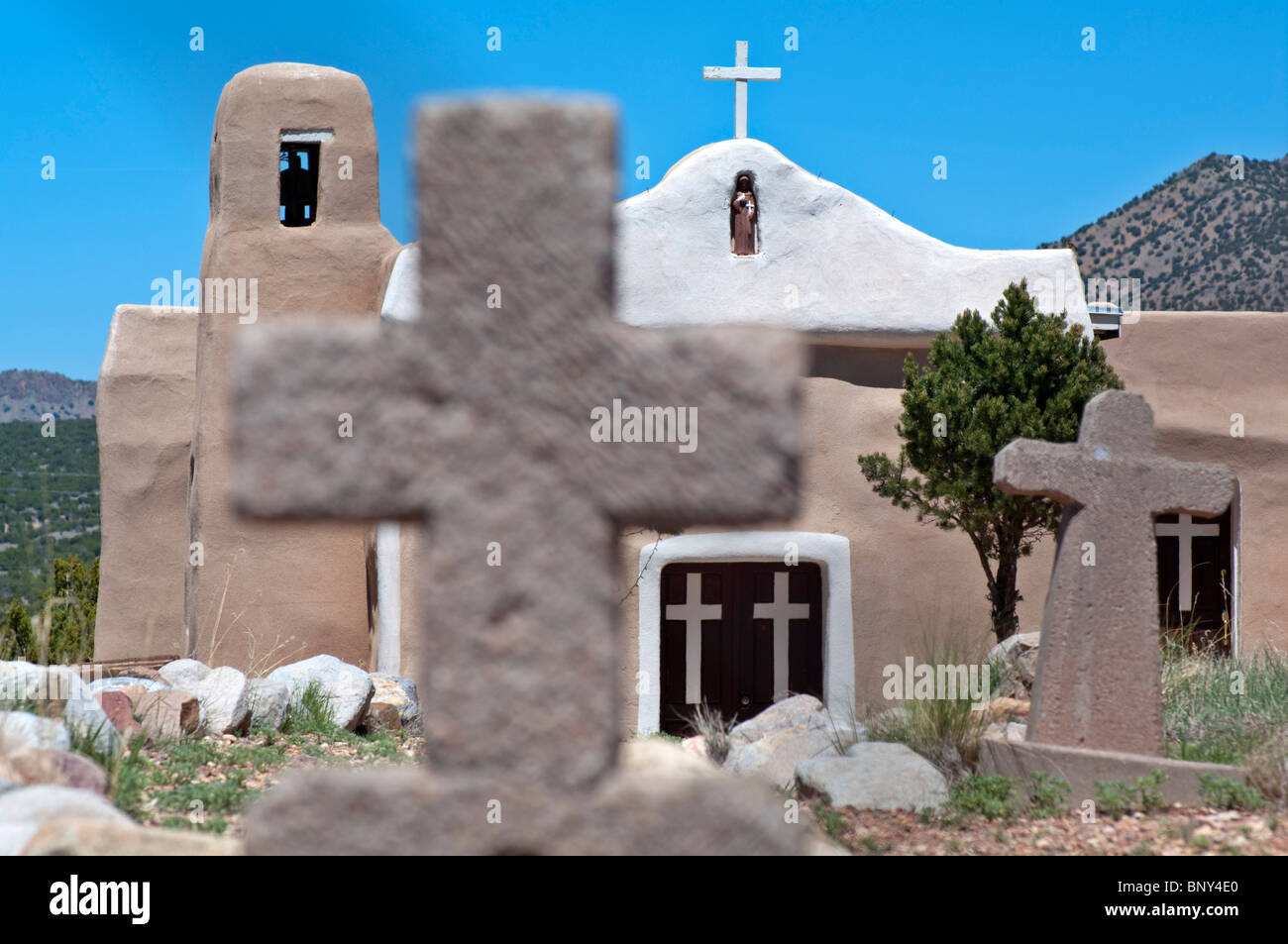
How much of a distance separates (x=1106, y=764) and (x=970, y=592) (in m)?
4.52

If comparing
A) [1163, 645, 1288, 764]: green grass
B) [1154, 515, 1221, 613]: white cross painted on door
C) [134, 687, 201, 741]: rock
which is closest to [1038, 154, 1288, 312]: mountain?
[1154, 515, 1221, 613]: white cross painted on door

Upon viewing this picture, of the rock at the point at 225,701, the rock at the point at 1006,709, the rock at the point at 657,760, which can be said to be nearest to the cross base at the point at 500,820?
the rock at the point at 657,760

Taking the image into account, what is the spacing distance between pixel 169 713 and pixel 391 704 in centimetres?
230

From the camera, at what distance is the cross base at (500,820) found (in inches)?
91.0

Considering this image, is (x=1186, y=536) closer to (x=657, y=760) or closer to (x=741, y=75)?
(x=741, y=75)

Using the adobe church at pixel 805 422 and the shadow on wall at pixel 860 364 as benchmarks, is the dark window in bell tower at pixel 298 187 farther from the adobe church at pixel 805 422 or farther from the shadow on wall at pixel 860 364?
the shadow on wall at pixel 860 364

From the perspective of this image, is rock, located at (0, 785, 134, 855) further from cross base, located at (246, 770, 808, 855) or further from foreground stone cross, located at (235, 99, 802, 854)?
foreground stone cross, located at (235, 99, 802, 854)

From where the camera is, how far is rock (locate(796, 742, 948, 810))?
5520 mm

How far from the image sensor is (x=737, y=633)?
1027 cm

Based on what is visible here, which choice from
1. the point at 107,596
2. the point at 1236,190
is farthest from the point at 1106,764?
the point at 1236,190

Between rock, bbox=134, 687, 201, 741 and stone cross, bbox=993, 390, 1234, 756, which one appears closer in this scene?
stone cross, bbox=993, 390, 1234, 756

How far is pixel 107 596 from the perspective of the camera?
481 inches

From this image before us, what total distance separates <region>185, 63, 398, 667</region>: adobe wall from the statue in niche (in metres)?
3.33

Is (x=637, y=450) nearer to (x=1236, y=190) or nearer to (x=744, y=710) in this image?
(x=744, y=710)
